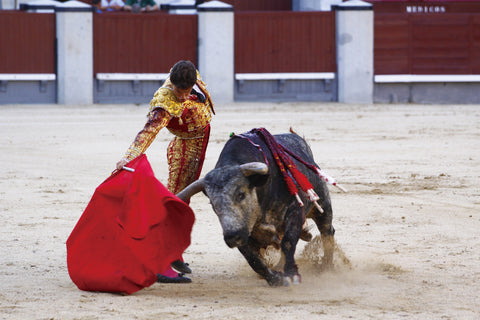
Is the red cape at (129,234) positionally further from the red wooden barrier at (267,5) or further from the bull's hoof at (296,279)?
the red wooden barrier at (267,5)

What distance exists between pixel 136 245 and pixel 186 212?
0.76 ft

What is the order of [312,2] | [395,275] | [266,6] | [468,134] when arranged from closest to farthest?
1. [395,275]
2. [468,134]
3. [312,2]
4. [266,6]

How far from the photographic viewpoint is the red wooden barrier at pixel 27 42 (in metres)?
12.2

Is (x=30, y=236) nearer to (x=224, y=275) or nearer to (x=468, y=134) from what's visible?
(x=224, y=275)

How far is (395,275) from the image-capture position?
359 centimetres

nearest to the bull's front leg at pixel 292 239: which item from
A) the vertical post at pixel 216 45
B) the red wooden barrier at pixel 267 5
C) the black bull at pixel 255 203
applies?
the black bull at pixel 255 203

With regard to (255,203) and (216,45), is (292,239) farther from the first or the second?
(216,45)

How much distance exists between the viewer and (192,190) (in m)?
3.38

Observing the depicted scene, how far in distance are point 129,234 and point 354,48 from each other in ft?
33.2

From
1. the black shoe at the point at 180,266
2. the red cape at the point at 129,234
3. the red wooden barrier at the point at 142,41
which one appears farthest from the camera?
the red wooden barrier at the point at 142,41

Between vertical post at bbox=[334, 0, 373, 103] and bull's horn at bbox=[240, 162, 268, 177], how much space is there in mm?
9972

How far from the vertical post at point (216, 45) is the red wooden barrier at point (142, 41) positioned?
195 millimetres

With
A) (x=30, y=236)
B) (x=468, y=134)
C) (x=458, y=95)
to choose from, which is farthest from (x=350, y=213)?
(x=458, y=95)

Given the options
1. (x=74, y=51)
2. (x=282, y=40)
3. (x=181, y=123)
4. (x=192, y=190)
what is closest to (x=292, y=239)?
(x=192, y=190)
